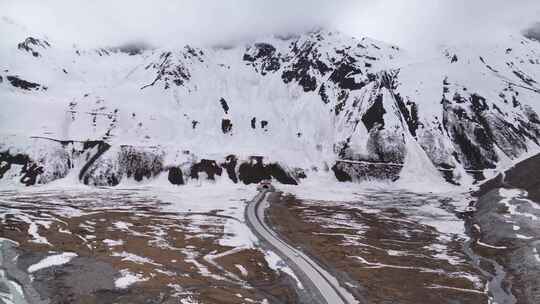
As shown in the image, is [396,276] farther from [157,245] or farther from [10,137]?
[10,137]

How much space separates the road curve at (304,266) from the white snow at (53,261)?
110 ft

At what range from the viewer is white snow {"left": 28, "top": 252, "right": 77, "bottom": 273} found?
75938 millimetres

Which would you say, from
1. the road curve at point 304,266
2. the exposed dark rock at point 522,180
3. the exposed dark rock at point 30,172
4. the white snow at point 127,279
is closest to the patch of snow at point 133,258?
the white snow at point 127,279

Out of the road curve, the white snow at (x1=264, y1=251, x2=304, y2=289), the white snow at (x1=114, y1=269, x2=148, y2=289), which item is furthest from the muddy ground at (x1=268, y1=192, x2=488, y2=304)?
the white snow at (x1=114, y1=269, x2=148, y2=289)

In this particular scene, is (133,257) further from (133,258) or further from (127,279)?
(127,279)

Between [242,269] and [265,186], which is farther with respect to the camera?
[265,186]

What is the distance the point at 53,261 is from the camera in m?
80.3

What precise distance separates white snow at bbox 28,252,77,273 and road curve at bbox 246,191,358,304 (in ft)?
110

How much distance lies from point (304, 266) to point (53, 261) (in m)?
37.4

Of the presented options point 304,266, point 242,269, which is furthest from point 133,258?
point 304,266

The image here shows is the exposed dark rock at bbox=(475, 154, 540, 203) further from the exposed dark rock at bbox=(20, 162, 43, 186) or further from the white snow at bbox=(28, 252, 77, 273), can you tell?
the exposed dark rock at bbox=(20, 162, 43, 186)

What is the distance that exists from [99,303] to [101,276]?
12.8 meters

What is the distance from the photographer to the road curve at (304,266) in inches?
2589

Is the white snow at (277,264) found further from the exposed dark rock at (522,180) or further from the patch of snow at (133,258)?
the exposed dark rock at (522,180)
